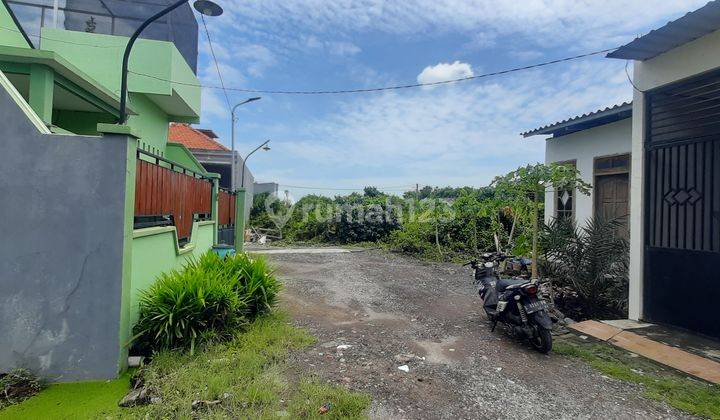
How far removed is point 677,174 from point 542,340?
2.71 m

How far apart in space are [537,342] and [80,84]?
6.94 m

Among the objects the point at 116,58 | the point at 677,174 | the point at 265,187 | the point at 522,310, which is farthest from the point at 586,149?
Result: the point at 265,187

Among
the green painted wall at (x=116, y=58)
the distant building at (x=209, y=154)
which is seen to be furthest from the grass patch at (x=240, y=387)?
the distant building at (x=209, y=154)

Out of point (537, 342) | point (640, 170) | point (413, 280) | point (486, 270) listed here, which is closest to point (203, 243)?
point (413, 280)

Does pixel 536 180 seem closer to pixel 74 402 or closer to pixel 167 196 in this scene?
pixel 167 196

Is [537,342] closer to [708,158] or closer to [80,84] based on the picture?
[708,158]

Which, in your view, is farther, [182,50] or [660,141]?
[182,50]

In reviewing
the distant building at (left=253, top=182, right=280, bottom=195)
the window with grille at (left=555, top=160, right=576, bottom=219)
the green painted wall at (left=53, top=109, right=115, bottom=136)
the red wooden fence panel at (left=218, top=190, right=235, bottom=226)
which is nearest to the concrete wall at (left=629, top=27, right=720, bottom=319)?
the window with grille at (left=555, top=160, right=576, bottom=219)

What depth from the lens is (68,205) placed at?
10.7 ft

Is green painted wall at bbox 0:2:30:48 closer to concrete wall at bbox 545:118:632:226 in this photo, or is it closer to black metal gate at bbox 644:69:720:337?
black metal gate at bbox 644:69:720:337

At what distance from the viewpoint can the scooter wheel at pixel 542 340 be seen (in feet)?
12.9

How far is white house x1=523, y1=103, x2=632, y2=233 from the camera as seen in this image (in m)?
6.64

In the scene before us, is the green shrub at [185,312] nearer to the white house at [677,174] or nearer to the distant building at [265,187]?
the white house at [677,174]

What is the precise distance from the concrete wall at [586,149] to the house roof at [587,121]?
0.10 meters
